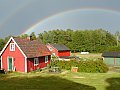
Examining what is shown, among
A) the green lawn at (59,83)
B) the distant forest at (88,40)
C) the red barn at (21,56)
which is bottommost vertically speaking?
the green lawn at (59,83)

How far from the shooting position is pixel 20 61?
3459 centimetres

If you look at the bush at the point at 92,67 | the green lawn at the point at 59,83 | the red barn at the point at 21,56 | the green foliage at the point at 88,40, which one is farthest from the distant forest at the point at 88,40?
the green lawn at the point at 59,83

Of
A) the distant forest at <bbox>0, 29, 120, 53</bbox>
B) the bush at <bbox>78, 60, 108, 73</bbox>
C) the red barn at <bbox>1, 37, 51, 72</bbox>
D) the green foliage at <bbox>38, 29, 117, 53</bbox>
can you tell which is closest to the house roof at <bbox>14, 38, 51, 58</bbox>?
the red barn at <bbox>1, 37, 51, 72</bbox>

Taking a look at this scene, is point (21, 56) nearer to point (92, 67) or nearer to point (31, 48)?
point (31, 48)

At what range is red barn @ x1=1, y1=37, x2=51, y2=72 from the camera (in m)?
34.2

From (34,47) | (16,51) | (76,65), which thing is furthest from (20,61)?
(76,65)

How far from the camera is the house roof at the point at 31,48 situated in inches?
1373

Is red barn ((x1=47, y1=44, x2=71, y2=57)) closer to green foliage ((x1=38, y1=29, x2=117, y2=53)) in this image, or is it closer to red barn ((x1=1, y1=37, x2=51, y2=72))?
green foliage ((x1=38, y1=29, x2=117, y2=53))

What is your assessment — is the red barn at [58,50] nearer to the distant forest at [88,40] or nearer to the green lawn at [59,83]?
the distant forest at [88,40]

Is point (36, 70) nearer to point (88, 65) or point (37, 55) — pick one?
point (37, 55)

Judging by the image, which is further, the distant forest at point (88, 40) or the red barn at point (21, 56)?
the distant forest at point (88, 40)

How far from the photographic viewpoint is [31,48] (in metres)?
36.9

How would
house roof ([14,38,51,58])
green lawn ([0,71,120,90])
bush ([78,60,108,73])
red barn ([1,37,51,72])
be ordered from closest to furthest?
green lawn ([0,71,120,90]) < red barn ([1,37,51,72]) < bush ([78,60,108,73]) < house roof ([14,38,51,58])

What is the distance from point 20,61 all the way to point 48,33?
10140cm
